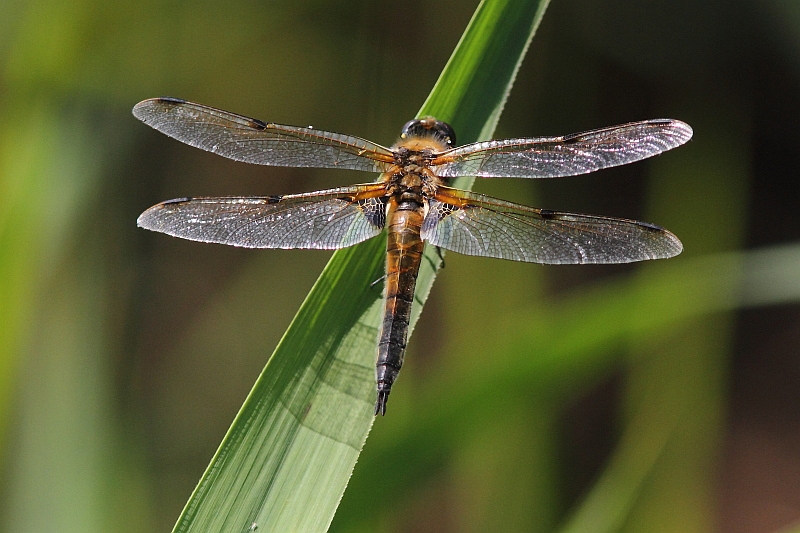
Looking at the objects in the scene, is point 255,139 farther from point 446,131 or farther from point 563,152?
point 563,152

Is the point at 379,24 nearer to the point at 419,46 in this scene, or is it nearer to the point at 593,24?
the point at 419,46

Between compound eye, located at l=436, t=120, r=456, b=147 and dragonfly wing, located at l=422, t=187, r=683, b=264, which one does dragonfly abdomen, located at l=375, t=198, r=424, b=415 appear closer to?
dragonfly wing, located at l=422, t=187, r=683, b=264

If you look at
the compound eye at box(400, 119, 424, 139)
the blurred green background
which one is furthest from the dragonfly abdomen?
the compound eye at box(400, 119, 424, 139)

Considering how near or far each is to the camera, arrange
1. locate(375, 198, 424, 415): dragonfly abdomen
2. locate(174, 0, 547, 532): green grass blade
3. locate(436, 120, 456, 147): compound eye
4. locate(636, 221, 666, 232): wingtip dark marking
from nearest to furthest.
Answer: locate(174, 0, 547, 532): green grass blade
locate(375, 198, 424, 415): dragonfly abdomen
locate(636, 221, 666, 232): wingtip dark marking
locate(436, 120, 456, 147): compound eye

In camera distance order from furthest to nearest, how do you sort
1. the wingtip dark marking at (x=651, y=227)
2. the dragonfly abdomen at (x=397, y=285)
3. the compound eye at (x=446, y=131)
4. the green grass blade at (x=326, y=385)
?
the compound eye at (x=446, y=131), the wingtip dark marking at (x=651, y=227), the dragonfly abdomen at (x=397, y=285), the green grass blade at (x=326, y=385)

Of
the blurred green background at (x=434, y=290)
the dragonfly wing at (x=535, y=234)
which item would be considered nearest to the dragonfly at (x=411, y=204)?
the dragonfly wing at (x=535, y=234)

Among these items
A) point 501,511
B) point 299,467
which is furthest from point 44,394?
point 501,511

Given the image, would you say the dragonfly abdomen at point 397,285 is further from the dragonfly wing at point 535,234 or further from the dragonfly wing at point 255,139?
the dragonfly wing at point 255,139
